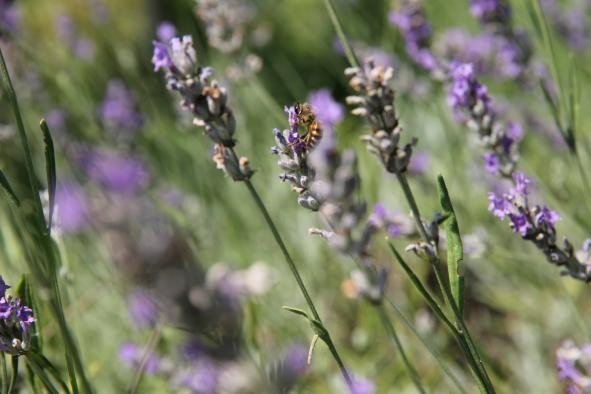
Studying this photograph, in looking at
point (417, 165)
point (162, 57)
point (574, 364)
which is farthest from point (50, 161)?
point (417, 165)

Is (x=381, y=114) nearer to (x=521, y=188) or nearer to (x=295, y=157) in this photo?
(x=295, y=157)


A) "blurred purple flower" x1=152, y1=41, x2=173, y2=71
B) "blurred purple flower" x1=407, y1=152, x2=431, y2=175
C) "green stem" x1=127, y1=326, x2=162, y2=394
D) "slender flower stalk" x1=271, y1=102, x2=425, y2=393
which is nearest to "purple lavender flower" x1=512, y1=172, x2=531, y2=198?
"slender flower stalk" x1=271, y1=102, x2=425, y2=393

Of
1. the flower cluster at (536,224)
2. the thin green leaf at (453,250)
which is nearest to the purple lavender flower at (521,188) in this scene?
the flower cluster at (536,224)

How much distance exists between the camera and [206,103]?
3.94 feet

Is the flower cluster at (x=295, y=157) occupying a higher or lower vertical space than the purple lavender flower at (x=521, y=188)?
lower

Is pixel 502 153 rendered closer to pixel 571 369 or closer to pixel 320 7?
pixel 571 369

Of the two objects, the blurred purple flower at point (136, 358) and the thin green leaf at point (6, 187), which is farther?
the blurred purple flower at point (136, 358)

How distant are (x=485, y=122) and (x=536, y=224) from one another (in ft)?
1.14

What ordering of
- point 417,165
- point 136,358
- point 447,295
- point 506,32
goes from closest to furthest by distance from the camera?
point 447,295 < point 136,358 < point 506,32 < point 417,165

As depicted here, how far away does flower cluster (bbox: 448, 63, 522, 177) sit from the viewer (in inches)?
59.9

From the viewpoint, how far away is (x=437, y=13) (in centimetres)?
422

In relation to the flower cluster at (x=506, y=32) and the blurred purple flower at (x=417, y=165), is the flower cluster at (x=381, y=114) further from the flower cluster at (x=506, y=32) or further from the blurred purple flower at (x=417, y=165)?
the blurred purple flower at (x=417, y=165)

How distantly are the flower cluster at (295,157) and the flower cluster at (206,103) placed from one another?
9 cm

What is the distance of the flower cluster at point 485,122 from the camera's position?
152 cm
